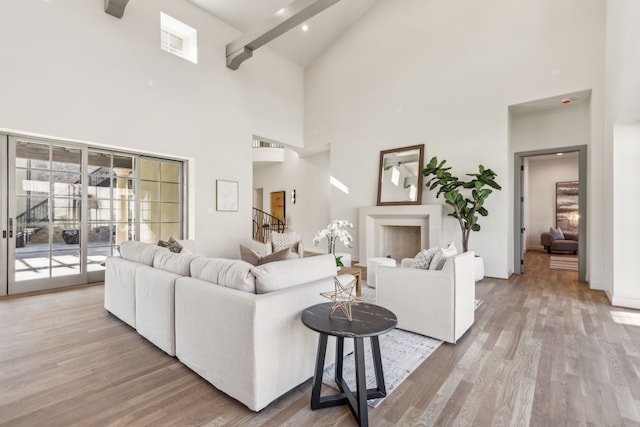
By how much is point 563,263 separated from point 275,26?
8024 mm

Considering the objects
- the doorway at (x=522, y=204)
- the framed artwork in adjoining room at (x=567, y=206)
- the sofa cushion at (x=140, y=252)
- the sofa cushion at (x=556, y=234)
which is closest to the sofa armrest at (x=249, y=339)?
the sofa cushion at (x=140, y=252)

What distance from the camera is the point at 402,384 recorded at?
204cm

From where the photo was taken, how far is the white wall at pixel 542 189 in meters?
9.26

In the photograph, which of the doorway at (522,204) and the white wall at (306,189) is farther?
the white wall at (306,189)

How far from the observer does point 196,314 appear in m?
2.09

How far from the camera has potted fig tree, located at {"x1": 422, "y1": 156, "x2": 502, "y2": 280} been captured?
518cm

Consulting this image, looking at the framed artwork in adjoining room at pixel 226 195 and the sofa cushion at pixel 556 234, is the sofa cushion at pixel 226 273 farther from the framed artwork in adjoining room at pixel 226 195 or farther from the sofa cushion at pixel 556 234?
the sofa cushion at pixel 556 234

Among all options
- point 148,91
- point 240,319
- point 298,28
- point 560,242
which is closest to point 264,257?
point 240,319

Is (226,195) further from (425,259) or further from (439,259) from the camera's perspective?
(439,259)

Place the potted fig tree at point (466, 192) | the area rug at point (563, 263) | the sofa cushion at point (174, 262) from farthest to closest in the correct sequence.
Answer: the area rug at point (563, 263), the potted fig tree at point (466, 192), the sofa cushion at point (174, 262)

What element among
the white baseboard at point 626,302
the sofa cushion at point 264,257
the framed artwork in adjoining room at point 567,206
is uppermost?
the framed artwork in adjoining room at point 567,206

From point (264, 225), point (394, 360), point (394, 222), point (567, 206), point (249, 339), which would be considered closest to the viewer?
point (249, 339)

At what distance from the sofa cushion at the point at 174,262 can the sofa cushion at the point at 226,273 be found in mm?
105

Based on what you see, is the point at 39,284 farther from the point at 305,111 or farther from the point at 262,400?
the point at 305,111
